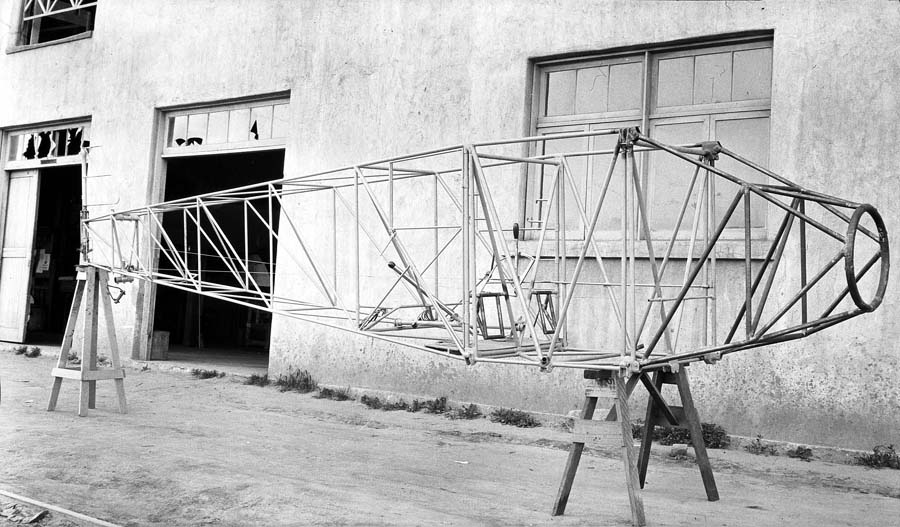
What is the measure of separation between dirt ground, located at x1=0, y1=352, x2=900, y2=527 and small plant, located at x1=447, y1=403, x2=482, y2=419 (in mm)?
176

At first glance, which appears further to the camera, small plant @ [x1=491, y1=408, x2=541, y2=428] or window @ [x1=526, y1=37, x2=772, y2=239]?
small plant @ [x1=491, y1=408, x2=541, y2=428]

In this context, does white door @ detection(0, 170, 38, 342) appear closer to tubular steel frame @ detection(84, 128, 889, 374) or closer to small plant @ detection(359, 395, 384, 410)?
tubular steel frame @ detection(84, 128, 889, 374)

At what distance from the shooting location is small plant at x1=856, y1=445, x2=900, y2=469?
20.6ft

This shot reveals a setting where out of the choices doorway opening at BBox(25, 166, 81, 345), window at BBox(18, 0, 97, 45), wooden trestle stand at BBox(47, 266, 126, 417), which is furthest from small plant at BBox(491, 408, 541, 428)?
doorway opening at BBox(25, 166, 81, 345)

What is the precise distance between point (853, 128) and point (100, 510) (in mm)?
6388

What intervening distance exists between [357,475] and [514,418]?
8.13 feet

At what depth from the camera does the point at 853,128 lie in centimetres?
668

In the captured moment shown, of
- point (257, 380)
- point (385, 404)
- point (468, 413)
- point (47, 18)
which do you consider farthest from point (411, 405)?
point (47, 18)

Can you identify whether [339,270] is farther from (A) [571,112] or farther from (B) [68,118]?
(B) [68,118]

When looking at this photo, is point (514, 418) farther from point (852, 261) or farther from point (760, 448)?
point (852, 261)

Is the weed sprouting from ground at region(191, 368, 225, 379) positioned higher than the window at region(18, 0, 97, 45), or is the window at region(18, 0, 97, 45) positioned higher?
the window at region(18, 0, 97, 45)

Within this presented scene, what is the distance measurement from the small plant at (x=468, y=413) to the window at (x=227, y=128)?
14.2 ft

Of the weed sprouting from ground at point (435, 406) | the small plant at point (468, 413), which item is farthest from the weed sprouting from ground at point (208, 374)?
the small plant at point (468, 413)

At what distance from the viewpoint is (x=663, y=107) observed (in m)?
7.66
